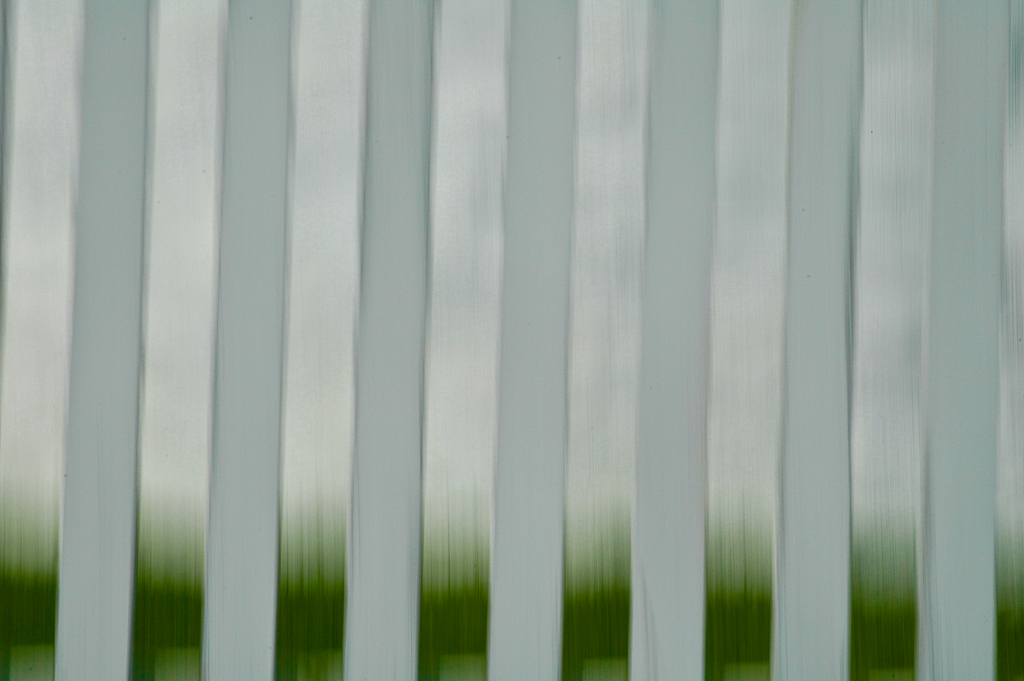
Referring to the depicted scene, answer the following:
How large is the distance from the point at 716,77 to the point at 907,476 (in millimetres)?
607

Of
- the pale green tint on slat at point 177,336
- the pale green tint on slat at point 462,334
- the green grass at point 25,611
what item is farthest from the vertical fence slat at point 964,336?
the green grass at point 25,611

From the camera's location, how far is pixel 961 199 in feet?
4.28

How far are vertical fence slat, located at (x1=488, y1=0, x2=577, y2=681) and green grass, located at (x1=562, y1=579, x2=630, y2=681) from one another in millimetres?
16

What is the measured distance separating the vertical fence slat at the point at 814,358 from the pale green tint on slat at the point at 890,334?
2 centimetres

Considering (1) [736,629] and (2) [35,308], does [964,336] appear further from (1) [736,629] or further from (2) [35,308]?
(2) [35,308]

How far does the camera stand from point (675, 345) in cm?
128

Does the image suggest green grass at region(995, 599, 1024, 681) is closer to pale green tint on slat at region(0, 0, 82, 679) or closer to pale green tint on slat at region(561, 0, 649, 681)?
pale green tint on slat at region(561, 0, 649, 681)

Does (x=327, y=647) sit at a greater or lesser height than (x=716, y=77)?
lesser

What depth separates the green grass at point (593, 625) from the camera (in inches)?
49.8

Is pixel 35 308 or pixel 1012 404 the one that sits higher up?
pixel 35 308

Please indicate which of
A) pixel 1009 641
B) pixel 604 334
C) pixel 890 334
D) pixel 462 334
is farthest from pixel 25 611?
pixel 1009 641

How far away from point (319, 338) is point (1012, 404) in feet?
3.13

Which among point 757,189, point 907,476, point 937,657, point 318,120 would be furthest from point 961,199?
point 318,120

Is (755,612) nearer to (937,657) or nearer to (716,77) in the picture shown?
(937,657)
